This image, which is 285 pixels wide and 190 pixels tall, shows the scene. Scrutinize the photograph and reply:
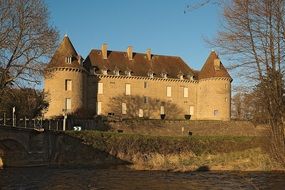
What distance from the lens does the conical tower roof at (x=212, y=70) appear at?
166 feet

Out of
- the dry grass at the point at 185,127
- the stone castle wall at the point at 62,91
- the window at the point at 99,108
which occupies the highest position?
the stone castle wall at the point at 62,91

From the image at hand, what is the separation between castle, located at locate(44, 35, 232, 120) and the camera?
1737 inches

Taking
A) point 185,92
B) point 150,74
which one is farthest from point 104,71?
point 185,92

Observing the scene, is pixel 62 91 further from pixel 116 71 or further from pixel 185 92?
pixel 185 92

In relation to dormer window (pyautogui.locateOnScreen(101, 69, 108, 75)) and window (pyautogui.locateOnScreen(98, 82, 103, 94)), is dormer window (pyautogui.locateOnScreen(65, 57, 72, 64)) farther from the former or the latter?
window (pyautogui.locateOnScreen(98, 82, 103, 94))

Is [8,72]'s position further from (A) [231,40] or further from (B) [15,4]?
(A) [231,40]

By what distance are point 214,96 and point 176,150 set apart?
69.9ft

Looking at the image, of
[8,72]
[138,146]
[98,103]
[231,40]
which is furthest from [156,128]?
[231,40]

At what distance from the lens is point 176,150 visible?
30062 millimetres

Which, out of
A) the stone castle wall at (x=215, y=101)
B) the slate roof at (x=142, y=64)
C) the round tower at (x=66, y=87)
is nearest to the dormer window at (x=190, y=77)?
the slate roof at (x=142, y=64)

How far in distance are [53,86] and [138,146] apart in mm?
17140

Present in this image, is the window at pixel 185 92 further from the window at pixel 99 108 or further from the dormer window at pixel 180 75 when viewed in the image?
the window at pixel 99 108

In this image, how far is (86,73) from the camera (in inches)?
1826

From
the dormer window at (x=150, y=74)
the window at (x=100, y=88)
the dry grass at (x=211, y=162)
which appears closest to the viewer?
the dry grass at (x=211, y=162)
